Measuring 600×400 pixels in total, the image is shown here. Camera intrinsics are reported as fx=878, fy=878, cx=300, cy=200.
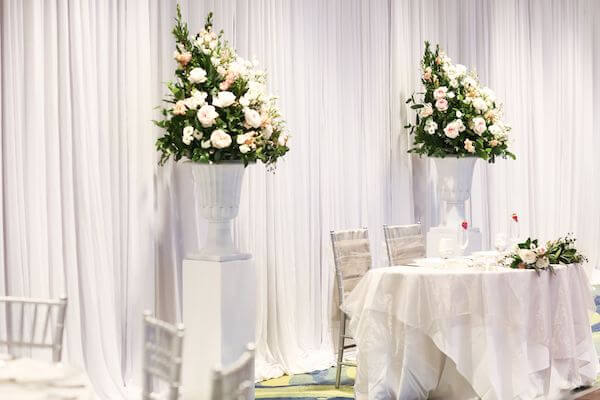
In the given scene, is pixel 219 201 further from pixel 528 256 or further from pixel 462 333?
pixel 528 256

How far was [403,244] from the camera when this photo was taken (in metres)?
6.04

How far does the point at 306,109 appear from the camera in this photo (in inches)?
260

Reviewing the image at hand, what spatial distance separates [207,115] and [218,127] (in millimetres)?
100

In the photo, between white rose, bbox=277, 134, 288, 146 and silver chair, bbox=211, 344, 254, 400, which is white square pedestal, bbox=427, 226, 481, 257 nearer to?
white rose, bbox=277, 134, 288, 146

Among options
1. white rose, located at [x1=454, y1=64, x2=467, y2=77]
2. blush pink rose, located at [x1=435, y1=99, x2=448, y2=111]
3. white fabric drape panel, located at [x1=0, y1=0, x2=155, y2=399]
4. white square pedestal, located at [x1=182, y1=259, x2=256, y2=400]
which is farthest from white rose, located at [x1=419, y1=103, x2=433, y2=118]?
white square pedestal, located at [x1=182, y1=259, x2=256, y2=400]

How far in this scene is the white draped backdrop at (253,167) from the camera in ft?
15.6

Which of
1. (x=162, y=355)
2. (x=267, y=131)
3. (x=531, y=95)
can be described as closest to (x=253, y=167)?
(x=267, y=131)

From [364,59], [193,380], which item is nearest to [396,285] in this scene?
[193,380]

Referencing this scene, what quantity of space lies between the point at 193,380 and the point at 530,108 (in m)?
6.02

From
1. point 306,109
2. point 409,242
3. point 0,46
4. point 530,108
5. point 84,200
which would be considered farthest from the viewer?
point 530,108

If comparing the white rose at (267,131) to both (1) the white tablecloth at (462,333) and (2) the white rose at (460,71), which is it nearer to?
(1) the white tablecloth at (462,333)

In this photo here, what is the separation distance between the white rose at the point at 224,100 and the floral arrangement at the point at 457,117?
2382 mm

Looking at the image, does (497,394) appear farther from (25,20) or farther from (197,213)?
(25,20)

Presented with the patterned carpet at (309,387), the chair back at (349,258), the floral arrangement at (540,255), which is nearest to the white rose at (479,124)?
the chair back at (349,258)
